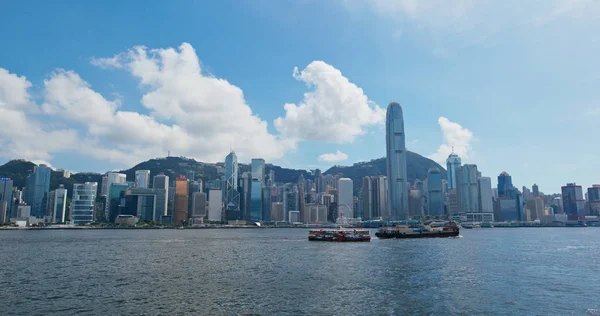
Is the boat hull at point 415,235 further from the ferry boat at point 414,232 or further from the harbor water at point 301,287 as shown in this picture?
the harbor water at point 301,287

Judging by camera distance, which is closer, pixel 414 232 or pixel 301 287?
pixel 301 287

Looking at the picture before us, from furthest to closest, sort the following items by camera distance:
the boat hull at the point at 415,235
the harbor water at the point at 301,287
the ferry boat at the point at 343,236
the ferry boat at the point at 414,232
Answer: the ferry boat at the point at 414,232 < the boat hull at the point at 415,235 < the ferry boat at the point at 343,236 < the harbor water at the point at 301,287

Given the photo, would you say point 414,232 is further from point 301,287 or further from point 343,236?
point 301,287

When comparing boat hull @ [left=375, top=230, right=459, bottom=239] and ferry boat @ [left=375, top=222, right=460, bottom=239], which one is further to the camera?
ferry boat @ [left=375, top=222, right=460, bottom=239]

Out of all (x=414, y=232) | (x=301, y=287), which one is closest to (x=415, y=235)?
(x=414, y=232)

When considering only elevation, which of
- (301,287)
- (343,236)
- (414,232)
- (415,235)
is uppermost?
(414,232)

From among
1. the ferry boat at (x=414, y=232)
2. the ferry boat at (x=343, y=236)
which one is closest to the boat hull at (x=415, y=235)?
the ferry boat at (x=414, y=232)

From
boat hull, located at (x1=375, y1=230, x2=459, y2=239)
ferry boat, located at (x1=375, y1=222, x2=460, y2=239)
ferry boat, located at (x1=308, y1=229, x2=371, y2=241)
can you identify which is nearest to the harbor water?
ferry boat, located at (x1=308, y1=229, x2=371, y2=241)

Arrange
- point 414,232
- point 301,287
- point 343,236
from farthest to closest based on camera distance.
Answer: point 414,232, point 343,236, point 301,287

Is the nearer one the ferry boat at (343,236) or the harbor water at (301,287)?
the harbor water at (301,287)

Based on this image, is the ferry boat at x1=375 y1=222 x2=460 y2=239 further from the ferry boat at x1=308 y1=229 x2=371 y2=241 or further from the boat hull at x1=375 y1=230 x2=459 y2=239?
the ferry boat at x1=308 y1=229 x2=371 y2=241

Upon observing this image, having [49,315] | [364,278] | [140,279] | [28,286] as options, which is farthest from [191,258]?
[49,315]
